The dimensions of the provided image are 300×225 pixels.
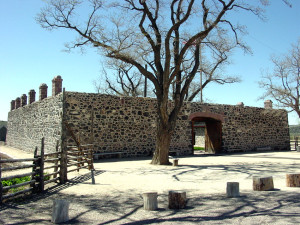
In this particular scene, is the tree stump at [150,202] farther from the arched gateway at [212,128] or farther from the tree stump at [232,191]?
the arched gateway at [212,128]

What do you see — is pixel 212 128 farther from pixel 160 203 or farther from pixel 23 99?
pixel 23 99

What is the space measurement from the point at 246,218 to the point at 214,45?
27.7 ft

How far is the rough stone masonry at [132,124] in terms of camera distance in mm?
12961

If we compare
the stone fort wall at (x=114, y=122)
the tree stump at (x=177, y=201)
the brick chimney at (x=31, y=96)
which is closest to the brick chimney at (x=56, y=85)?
the stone fort wall at (x=114, y=122)

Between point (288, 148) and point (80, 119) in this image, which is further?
point (288, 148)

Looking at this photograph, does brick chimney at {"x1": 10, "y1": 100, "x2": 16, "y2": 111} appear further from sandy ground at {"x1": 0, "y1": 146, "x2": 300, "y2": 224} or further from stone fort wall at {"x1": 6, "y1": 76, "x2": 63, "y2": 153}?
sandy ground at {"x1": 0, "y1": 146, "x2": 300, "y2": 224}

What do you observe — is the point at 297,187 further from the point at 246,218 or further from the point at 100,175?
the point at 100,175

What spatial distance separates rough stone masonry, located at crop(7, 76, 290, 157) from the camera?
13.0 metres

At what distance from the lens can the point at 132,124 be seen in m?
→ 14.1

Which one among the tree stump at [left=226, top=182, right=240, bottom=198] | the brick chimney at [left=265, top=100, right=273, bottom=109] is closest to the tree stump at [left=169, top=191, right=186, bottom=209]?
the tree stump at [left=226, top=182, right=240, bottom=198]

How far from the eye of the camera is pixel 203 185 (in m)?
7.00

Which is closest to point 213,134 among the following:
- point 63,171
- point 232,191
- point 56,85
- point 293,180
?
point 56,85

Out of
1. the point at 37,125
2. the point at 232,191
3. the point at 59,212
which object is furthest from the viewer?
the point at 37,125

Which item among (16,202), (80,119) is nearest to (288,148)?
(80,119)
